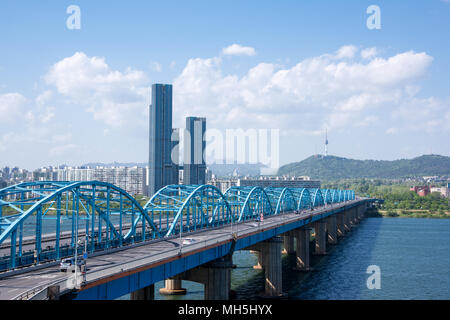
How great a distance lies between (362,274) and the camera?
7925 centimetres

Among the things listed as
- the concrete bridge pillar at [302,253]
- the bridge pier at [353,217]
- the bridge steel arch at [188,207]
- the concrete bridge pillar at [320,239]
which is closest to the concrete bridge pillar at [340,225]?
the bridge pier at [353,217]

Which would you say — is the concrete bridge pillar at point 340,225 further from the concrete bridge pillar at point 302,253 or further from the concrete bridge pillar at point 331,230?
the concrete bridge pillar at point 302,253

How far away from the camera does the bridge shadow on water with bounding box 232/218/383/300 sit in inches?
2601

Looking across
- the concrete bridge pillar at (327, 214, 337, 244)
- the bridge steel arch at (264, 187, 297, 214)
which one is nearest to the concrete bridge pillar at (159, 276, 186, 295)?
the bridge steel arch at (264, 187, 297, 214)

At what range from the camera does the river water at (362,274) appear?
65375 millimetres

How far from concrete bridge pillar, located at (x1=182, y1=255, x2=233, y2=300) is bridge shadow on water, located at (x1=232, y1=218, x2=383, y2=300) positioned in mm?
13694

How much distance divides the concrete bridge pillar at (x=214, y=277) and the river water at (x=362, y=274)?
11.1 meters

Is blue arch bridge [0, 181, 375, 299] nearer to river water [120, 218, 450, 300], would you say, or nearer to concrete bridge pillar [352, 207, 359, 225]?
river water [120, 218, 450, 300]

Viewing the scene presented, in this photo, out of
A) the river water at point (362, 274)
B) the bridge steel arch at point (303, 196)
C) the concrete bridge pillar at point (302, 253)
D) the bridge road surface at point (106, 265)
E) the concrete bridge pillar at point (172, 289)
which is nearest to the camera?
the bridge road surface at point (106, 265)

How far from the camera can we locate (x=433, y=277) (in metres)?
76.8

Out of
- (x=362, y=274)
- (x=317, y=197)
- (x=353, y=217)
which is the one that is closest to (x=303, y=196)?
(x=317, y=197)

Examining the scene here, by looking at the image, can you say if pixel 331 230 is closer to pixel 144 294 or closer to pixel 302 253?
pixel 302 253
